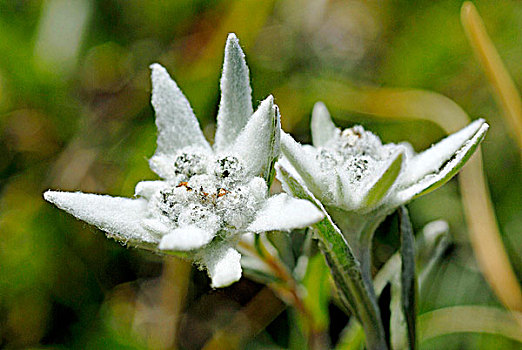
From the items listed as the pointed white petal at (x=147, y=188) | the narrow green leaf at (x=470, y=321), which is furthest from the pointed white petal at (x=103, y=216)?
the narrow green leaf at (x=470, y=321)

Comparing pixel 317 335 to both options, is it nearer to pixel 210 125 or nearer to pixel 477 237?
pixel 477 237

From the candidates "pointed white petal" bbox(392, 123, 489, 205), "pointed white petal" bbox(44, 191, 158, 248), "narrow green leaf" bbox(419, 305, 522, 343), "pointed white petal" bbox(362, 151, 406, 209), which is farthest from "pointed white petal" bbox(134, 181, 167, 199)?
"narrow green leaf" bbox(419, 305, 522, 343)

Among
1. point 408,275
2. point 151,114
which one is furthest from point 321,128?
point 151,114

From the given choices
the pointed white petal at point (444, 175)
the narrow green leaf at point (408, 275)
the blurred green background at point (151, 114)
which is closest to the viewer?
the pointed white petal at point (444, 175)

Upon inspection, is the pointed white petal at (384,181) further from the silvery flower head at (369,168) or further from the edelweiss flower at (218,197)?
the edelweiss flower at (218,197)

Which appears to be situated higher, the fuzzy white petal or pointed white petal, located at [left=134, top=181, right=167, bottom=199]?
the fuzzy white petal

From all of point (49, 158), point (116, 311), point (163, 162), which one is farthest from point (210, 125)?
point (163, 162)

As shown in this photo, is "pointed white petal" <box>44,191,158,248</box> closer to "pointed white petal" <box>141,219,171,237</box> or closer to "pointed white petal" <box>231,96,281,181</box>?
"pointed white petal" <box>141,219,171,237</box>
